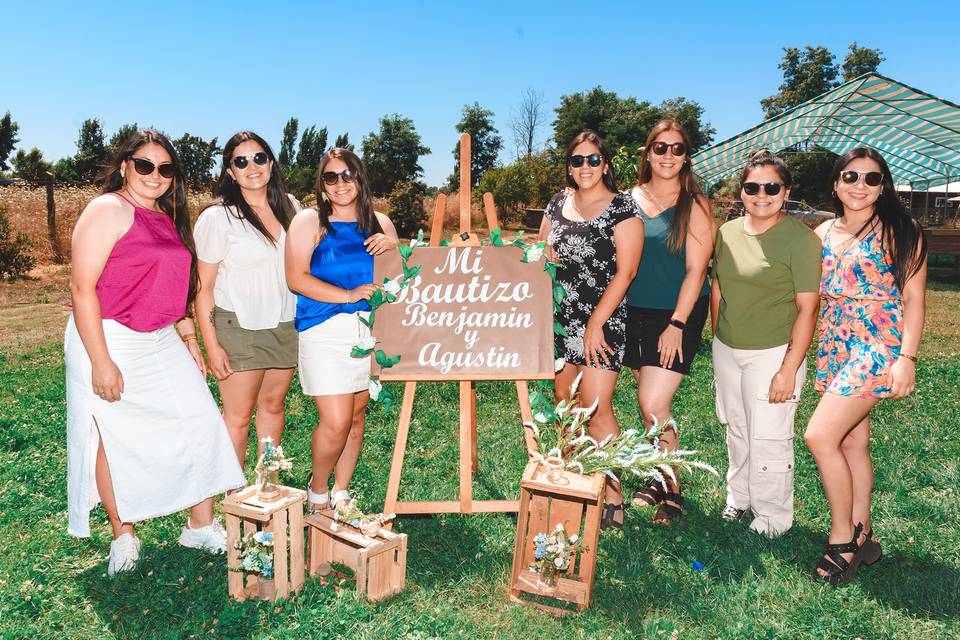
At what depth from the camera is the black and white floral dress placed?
340 cm

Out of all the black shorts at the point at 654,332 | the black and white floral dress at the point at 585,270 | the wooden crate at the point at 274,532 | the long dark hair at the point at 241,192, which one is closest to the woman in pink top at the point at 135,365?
the long dark hair at the point at 241,192

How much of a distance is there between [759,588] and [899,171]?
2417 centimetres

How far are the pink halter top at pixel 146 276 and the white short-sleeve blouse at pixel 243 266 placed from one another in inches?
8.8

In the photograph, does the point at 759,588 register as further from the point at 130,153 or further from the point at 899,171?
the point at 899,171

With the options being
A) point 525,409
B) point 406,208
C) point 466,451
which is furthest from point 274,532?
point 406,208

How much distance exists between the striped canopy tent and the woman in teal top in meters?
10.1

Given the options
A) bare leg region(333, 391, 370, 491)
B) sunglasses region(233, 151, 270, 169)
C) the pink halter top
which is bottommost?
bare leg region(333, 391, 370, 491)

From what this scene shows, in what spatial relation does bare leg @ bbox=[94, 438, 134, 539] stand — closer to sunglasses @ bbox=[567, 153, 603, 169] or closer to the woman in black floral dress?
the woman in black floral dress

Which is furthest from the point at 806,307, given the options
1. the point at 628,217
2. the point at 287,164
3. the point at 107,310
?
the point at 287,164

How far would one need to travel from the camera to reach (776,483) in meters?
3.56

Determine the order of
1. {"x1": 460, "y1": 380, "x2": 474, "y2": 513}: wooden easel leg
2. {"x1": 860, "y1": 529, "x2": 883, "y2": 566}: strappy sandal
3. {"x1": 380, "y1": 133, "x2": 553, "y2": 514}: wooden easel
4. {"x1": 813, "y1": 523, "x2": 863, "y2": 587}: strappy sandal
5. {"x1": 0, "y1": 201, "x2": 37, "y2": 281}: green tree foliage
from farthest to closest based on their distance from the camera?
1. {"x1": 0, "y1": 201, "x2": 37, "y2": 281}: green tree foliage
2. {"x1": 460, "y1": 380, "x2": 474, "y2": 513}: wooden easel leg
3. {"x1": 380, "y1": 133, "x2": 553, "y2": 514}: wooden easel
4. {"x1": 860, "y1": 529, "x2": 883, "y2": 566}: strappy sandal
5. {"x1": 813, "y1": 523, "x2": 863, "y2": 587}: strappy sandal

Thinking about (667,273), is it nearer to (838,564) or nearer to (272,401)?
(838,564)

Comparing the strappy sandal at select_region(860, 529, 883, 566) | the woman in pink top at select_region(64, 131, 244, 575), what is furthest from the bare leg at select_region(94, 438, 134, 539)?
the strappy sandal at select_region(860, 529, 883, 566)

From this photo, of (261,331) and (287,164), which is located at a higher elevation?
(287,164)
